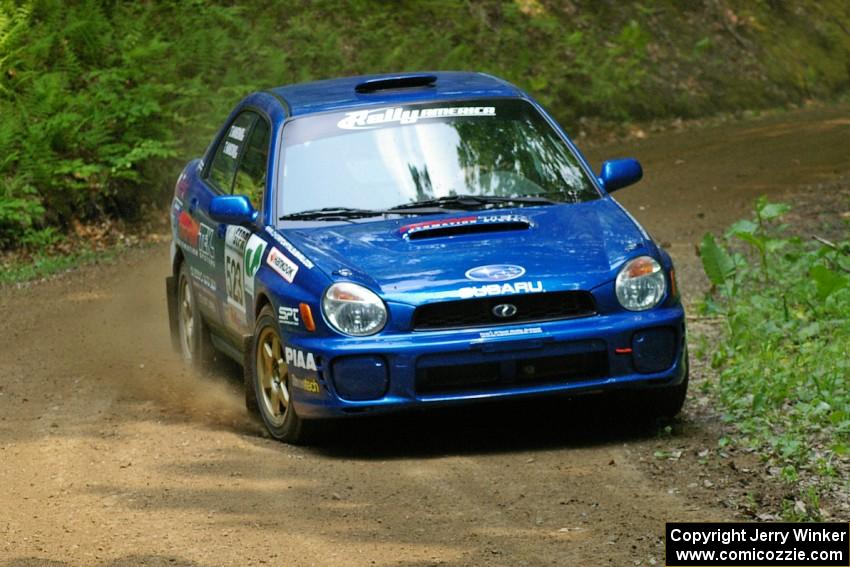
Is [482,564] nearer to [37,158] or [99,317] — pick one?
[99,317]

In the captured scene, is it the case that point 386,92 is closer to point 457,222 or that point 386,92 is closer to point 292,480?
point 457,222

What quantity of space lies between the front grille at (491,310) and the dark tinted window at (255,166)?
156cm

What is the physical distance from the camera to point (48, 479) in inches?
288

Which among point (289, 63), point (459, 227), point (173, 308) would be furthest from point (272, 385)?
point (289, 63)

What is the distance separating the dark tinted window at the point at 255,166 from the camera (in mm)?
8615

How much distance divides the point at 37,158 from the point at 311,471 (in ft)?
30.5

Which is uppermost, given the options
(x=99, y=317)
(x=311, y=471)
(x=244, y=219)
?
(x=244, y=219)

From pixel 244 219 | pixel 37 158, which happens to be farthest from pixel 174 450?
pixel 37 158

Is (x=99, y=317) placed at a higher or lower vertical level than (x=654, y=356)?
lower

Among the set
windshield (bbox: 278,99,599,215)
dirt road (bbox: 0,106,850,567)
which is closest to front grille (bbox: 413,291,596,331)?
dirt road (bbox: 0,106,850,567)

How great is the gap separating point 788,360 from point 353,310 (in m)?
2.92

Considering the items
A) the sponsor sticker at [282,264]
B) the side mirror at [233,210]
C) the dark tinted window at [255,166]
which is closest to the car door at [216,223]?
the dark tinted window at [255,166]

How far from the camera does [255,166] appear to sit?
8852 mm

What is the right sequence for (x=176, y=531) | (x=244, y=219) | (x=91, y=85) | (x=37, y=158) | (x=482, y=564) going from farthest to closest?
1. (x=91, y=85)
2. (x=37, y=158)
3. (x=244, y=219)
4. (x=176, y=531)
5. (x=482, y=564)
